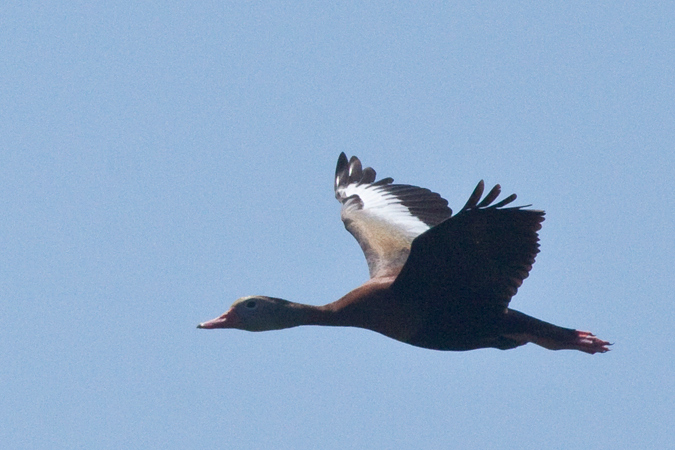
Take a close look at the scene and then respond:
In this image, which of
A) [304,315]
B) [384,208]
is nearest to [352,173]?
[384,208]

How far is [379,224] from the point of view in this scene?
15023 millimetres

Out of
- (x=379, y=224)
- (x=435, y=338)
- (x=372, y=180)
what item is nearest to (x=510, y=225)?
(x=435, y=338)

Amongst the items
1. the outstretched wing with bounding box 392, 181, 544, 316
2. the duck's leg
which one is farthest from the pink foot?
the outstretched wing with bounding box 392, 181, 544, 316

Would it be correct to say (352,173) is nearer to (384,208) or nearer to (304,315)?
(384,208)

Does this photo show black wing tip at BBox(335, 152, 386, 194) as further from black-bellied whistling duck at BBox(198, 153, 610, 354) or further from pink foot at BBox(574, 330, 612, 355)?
pink foot at BBox(574, 330, 612, 355)

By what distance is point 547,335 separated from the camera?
41.4 feet

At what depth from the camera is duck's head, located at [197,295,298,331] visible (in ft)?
41.3

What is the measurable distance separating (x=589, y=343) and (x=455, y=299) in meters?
1.59

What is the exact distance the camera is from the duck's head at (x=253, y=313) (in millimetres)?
12602

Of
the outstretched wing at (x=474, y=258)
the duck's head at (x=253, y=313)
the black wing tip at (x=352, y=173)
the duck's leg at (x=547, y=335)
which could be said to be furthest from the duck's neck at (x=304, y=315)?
the black wing tip at (x=352, y=173)

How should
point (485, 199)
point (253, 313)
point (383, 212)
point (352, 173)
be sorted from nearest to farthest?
point (485, 199), point (253, 313), point (383, 212), point (352, 173)

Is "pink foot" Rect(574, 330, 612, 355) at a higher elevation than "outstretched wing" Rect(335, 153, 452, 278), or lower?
lower

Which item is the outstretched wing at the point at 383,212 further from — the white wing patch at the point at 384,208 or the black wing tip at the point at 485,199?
the black wing tip at the point at 485,199

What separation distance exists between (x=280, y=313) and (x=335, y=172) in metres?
4.27
